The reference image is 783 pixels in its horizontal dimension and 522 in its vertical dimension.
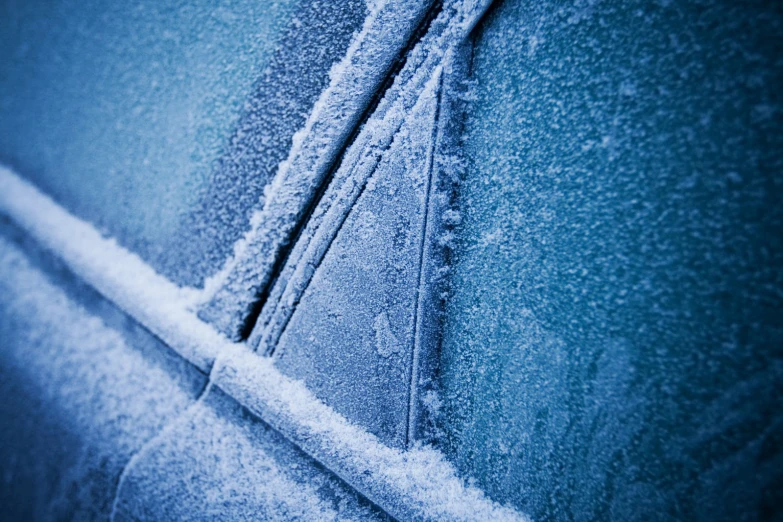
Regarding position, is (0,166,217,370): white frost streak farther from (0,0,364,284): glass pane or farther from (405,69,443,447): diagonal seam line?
(405,69,443,447): diagonal seam line

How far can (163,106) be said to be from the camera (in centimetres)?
87

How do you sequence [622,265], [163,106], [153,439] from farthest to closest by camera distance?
1. [163,106]
2. [153,439]
3. [622,265]

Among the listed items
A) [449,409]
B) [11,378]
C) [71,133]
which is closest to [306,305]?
[449,409]

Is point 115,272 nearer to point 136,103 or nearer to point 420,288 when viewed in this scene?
point 136,103

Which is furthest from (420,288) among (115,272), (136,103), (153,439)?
(136,103)

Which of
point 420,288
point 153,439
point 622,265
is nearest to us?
point 622,265

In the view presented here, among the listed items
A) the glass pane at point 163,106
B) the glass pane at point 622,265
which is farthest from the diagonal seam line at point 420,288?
the glass pane at point 163,106

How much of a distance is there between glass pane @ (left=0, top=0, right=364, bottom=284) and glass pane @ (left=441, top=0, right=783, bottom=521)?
14.7 inches

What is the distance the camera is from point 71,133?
1.07 meters

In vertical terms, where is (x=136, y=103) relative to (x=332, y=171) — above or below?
below

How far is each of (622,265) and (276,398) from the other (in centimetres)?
58

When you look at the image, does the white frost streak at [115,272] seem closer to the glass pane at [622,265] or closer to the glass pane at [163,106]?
the glass pane at [163,106]

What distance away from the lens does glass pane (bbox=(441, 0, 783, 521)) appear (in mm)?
382

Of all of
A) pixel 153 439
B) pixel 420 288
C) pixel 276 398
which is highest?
pixel 420 288
